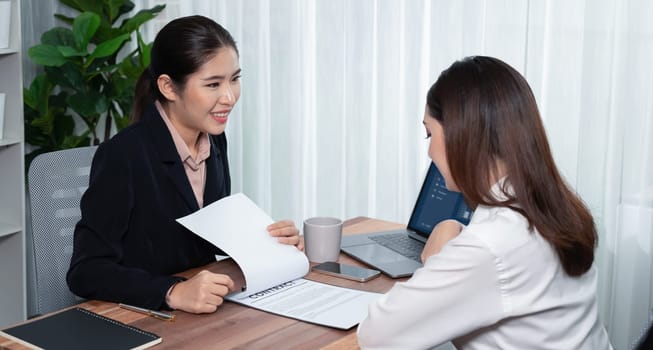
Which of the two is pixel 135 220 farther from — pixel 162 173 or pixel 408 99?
pixel 408 99

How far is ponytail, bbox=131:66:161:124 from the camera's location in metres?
1.91

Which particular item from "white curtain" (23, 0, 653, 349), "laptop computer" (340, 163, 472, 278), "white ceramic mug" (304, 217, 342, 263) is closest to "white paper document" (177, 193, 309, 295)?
"white ceramic mug" (304, 217, 342, 263)

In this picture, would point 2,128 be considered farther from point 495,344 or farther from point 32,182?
point 495,344

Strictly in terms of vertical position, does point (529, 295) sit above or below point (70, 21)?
below

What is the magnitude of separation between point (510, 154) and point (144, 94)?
1071 mm

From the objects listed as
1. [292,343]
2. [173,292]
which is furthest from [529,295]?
[173,292]

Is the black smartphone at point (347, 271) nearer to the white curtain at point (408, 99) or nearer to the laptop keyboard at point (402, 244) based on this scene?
the laptop keyboard at point (402, 244)

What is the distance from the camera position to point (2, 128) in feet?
9.74

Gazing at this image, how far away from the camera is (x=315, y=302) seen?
151 centimetres

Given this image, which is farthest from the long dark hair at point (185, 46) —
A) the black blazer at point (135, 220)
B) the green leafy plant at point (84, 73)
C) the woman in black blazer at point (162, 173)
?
the green leafy plant at point (84, 73)

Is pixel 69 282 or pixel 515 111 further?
pixel 69 282

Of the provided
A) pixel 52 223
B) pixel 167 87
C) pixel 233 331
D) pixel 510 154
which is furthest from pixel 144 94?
pixel 510 154

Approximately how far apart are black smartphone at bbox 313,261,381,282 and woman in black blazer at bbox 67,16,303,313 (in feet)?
0.24

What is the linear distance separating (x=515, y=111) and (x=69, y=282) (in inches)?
37.7
